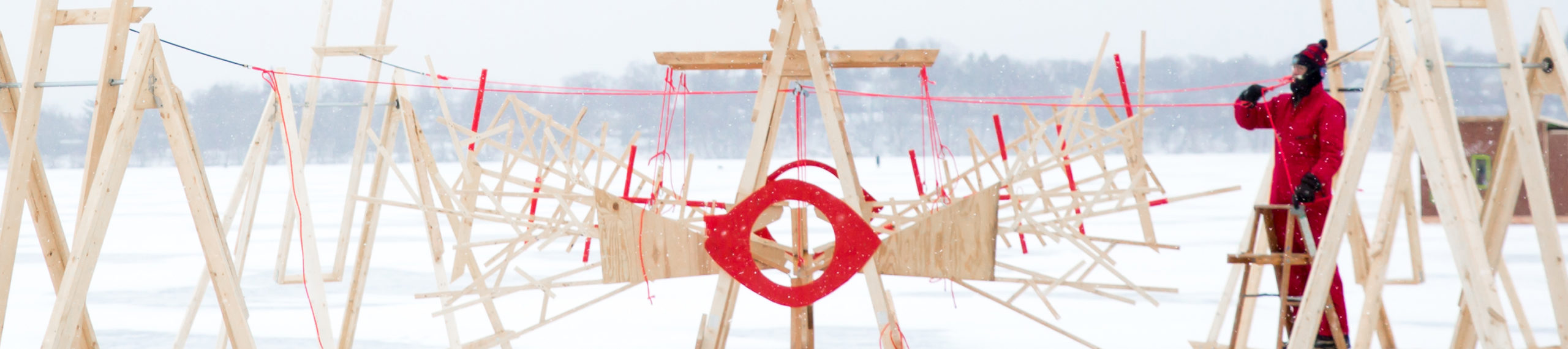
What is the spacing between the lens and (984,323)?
5.96 metres

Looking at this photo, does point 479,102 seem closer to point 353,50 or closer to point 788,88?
point 353,50

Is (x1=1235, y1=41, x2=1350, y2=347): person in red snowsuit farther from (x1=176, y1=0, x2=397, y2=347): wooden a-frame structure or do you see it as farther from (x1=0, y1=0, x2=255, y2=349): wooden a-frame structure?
(x1=0, y1=0, x2=255, y2=349): wooden a-frame structure

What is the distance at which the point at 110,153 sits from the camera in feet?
11.4

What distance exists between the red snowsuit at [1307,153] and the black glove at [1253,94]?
0.13 ft

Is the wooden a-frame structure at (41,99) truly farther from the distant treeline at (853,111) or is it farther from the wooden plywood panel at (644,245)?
the distant treeline at (853,111)

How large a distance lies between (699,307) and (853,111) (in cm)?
4064

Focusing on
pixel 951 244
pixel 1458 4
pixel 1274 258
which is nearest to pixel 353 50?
pixel 951 244

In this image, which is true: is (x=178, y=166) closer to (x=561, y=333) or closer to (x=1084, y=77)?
(x=561, y=333)

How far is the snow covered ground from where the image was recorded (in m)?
5.53

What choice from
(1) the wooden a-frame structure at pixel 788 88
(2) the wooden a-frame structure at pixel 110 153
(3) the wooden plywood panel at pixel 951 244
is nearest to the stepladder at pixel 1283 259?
(3) the wooden plywood panel at pixel 951 244

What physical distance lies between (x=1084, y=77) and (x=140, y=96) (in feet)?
152

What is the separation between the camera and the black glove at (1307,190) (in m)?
3.98

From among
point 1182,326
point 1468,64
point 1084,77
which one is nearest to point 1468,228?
point 1468,64

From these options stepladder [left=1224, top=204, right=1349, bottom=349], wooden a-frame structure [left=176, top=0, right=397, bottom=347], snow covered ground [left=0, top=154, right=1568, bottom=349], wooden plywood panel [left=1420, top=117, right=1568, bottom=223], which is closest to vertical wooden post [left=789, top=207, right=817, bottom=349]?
snow covered ground [left=0, top=154, right=1568, bottom=349]
